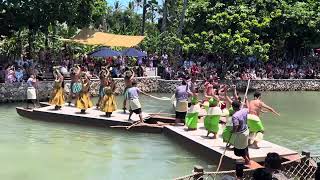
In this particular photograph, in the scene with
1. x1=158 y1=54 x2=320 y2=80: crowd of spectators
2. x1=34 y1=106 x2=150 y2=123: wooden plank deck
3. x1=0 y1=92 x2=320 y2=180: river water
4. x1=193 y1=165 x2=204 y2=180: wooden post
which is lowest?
x1=0 y1=92 x2=320 y2=180: river water

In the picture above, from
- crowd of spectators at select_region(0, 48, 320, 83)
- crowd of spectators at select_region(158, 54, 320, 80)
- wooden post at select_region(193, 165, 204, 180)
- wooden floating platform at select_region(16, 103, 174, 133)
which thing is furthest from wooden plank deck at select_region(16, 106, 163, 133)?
crowd of spectators at select_region(158, 54, 320, 80)

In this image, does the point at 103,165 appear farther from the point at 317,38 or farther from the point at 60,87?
the point at 317,38

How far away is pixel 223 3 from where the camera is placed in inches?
1356

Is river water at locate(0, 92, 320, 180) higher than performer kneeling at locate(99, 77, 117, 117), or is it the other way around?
performer kneeling at locate(99, 77, 117, 117)

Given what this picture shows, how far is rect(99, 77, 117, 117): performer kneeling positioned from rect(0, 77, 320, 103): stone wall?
25.4ft

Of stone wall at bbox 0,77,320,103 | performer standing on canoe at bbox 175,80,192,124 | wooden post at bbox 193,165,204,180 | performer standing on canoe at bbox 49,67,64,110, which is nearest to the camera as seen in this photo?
wooden post at bbox 193,165,204,180

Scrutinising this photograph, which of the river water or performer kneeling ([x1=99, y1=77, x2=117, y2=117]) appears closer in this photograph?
the river water

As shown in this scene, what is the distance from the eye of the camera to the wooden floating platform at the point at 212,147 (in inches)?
462

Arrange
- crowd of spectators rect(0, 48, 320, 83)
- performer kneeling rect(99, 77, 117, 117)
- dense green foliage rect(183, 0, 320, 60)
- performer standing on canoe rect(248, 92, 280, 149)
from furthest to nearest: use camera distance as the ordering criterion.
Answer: dense green foliage rect(183, 0, 320, 60) < crowd of spectators rect(0, 48, 320, 83) < performer kneeling rect(99, 77, 117, 117) < performer standing on canoe rect(248, 92, 280, 149)

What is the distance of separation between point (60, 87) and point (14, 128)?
2.28m

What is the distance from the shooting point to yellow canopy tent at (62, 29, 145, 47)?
30.6 meters

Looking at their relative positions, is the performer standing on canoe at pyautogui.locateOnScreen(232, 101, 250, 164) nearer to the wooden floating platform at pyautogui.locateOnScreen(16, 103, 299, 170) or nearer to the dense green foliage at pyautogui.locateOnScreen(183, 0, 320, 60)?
the wooden floating platform at pyautogui.locateOnScreen(16, 103, 299, 170)

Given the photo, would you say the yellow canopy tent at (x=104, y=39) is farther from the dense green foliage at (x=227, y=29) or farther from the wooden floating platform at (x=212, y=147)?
the wooden floating platform at (x=212, y=147)

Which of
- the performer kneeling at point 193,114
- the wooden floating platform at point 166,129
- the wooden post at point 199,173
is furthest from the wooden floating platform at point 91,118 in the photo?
the wooden post at point 199,173
